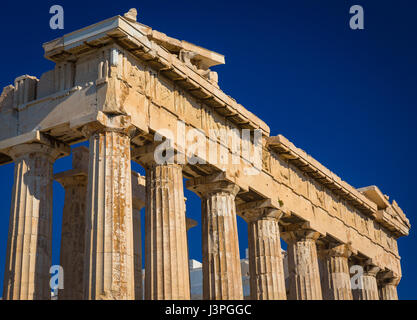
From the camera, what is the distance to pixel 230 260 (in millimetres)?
30016

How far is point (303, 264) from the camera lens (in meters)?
37.2

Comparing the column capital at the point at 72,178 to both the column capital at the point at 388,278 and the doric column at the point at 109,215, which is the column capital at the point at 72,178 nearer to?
the doric column at the point at 109,215

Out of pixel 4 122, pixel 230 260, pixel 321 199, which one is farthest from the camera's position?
pixel 321 199

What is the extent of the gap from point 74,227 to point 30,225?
19.2 feet

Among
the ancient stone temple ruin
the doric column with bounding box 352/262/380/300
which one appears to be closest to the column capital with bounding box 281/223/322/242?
the ancient stone temple ruin

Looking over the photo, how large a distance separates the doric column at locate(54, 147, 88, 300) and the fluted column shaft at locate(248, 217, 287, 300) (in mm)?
7463

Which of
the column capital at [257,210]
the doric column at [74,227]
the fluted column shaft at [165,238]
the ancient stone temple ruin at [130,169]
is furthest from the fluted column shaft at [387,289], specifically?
the fluted column shaft at [165,238]

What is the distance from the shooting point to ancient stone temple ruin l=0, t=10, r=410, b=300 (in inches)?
975

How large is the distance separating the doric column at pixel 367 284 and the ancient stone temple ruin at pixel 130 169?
7949 mm

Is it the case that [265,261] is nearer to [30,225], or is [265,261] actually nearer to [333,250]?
[333,250]
